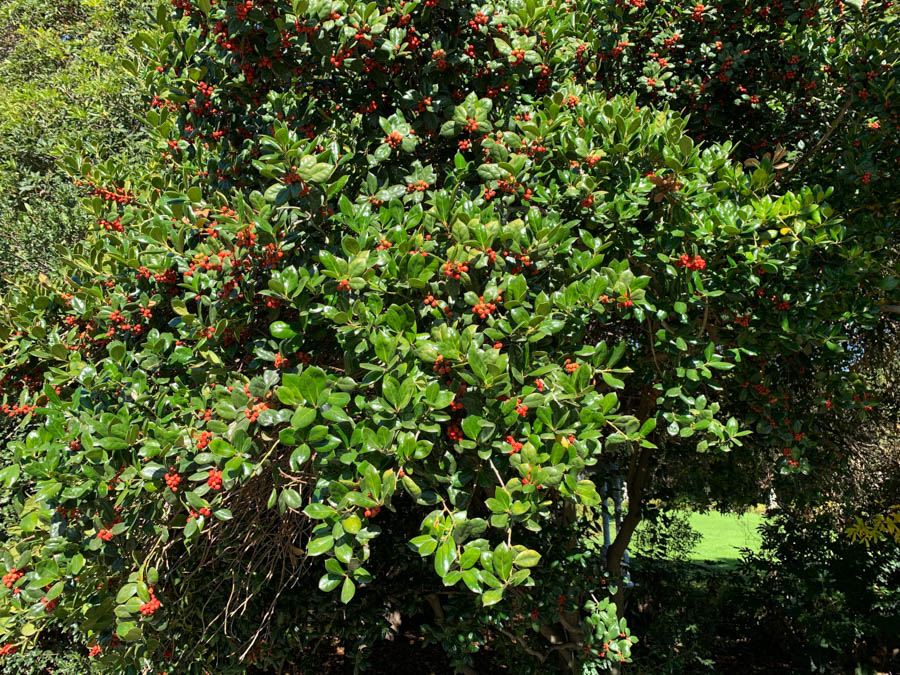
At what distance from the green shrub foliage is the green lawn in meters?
8.42

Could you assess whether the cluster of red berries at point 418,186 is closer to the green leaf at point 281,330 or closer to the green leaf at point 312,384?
the green leaf at point 281,330

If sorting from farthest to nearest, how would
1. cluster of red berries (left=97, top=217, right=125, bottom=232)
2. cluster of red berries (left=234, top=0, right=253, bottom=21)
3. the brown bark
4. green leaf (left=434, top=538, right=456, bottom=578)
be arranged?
1. the brown bark
2. cluster of red berries (left=97, top=217, right=125, bottom=232)
3. cluster of red berries (left=234, top=0, right=253, bottom=21)
4. green leaf (left=434, top=538, right=456, bottom=578)

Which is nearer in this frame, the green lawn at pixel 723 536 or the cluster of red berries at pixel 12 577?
the cluster of red berries at pixel 12 577

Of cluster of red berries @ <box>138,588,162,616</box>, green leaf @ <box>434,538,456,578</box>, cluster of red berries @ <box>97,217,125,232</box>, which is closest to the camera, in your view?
green leaf @ <box>434,538,456,578</box>

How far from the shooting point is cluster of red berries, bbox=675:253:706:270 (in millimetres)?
2521

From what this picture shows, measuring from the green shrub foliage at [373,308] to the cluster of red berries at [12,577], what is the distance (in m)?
0.02

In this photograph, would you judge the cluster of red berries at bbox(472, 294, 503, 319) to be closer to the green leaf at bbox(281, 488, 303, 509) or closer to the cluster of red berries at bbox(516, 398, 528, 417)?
the cluster of red berries at bbox(516, 398, 528, 417)

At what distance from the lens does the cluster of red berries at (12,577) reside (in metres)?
2.21

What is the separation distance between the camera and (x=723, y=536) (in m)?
13.6

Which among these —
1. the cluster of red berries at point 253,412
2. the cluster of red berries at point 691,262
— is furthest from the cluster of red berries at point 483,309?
the cluster of red berries at point 691,262

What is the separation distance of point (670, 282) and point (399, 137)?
1331mm

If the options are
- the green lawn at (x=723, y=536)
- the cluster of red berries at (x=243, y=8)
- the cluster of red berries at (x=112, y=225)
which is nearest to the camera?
the cluster of red berries at (x=243, y=8)

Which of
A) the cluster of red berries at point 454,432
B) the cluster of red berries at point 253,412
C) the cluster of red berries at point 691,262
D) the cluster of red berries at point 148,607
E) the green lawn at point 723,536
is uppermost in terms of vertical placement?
the cluster of red berries at point 691,262

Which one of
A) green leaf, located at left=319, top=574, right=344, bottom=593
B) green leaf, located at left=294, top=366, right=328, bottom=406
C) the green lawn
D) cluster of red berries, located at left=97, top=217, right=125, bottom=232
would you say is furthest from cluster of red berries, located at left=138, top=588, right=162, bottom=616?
the green lawn
